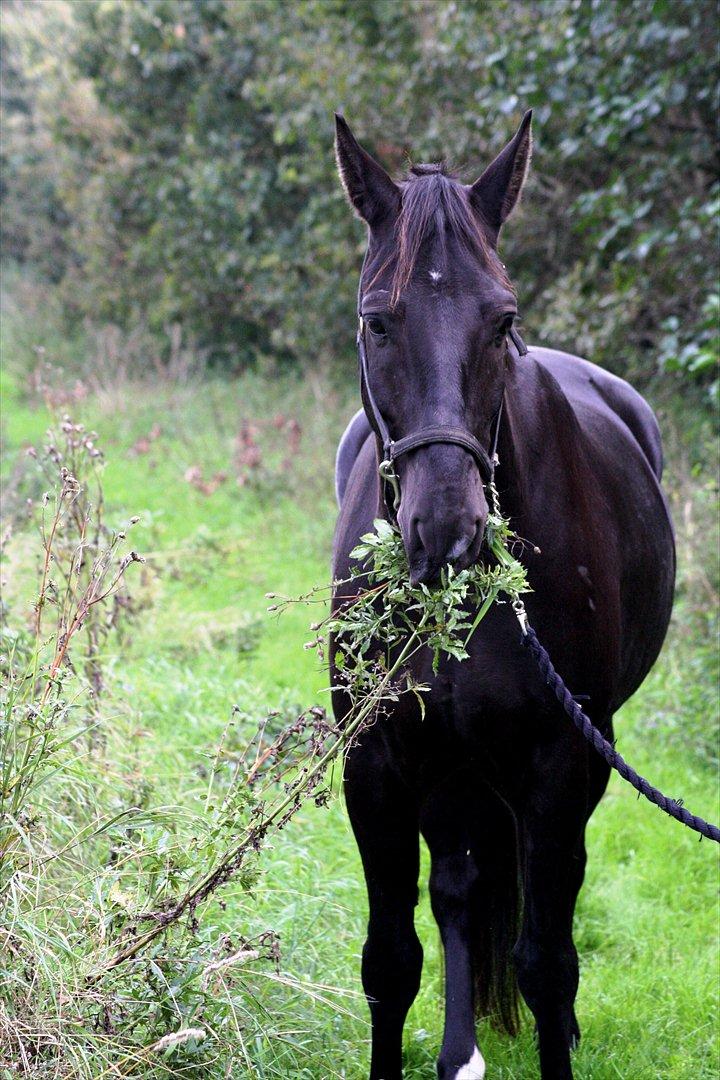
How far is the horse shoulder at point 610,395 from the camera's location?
171 inches

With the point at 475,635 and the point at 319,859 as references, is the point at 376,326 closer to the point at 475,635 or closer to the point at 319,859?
the point at 475,635

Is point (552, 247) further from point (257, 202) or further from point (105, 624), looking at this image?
point (105, 624)

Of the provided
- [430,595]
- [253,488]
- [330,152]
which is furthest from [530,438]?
[330,152]

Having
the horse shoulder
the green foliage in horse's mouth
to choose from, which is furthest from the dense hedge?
the horse shoulder

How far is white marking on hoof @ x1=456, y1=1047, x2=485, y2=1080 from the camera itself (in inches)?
122

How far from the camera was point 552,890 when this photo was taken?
3.07 m

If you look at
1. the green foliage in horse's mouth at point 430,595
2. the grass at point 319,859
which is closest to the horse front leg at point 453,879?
the grass at point 319,859

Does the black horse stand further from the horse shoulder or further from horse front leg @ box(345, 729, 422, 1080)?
the horse shoulder

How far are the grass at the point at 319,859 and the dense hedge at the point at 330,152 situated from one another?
2.20 m

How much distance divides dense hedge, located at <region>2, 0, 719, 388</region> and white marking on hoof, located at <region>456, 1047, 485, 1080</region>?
237 centimetres

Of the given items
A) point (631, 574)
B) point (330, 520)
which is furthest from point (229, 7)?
point (631, 574)

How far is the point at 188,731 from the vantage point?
5.40 m

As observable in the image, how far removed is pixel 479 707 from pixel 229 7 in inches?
596

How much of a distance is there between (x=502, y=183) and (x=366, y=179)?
1.13ft
